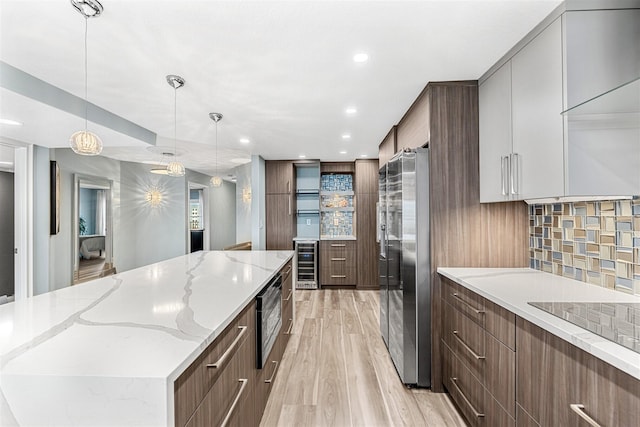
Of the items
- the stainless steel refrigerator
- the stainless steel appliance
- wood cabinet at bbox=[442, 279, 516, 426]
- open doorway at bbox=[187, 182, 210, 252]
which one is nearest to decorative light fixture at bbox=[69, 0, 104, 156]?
the stainless steel refrigerator

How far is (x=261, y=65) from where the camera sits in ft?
7.18

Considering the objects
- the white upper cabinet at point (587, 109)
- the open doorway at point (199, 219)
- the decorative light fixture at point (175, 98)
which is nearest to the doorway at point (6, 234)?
the decorative light fixture at point (175, 98)

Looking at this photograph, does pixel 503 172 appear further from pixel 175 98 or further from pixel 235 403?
pixel 175 98

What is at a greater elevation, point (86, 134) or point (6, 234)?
point (86, 134)

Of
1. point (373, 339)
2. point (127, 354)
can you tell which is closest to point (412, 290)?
point (373, 339)

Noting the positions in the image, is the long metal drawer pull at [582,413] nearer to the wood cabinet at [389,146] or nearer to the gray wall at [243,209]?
the wood cabinet at [389,146]

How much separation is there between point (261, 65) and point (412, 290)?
203 centimetres

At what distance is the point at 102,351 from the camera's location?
91cm

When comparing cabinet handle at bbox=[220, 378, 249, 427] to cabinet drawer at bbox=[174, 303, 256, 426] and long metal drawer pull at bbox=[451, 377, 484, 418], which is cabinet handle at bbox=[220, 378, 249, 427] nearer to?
cabinet drawer at bbox=[174, 303, 256, 426]

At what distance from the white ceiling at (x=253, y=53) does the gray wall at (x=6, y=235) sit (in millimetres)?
1716

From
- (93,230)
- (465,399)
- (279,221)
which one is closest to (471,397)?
(465,399)

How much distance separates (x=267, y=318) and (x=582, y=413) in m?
1.59

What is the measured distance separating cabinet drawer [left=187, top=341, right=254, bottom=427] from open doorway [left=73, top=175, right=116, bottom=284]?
15.5 ft

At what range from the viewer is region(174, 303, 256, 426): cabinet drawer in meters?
0.88
